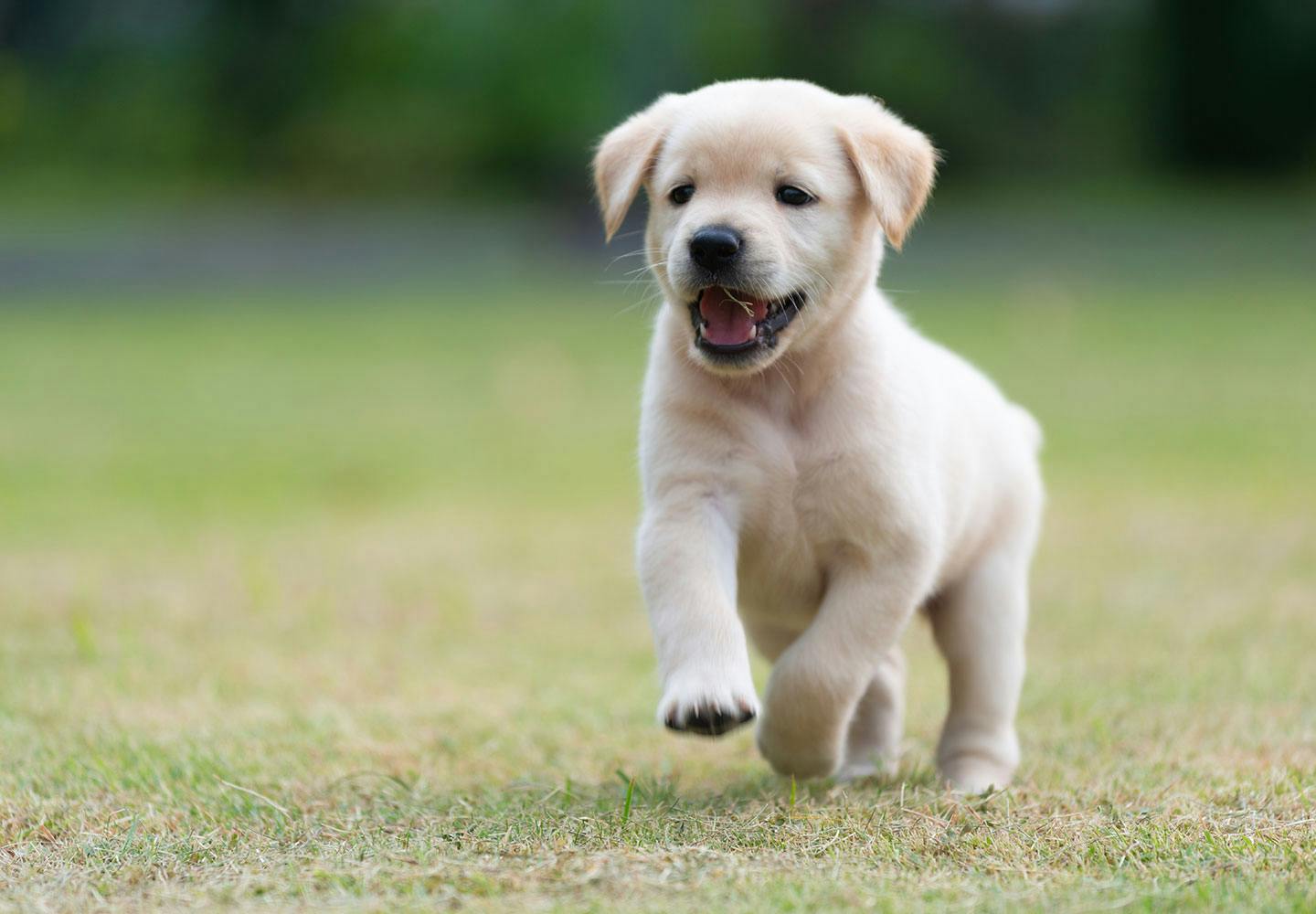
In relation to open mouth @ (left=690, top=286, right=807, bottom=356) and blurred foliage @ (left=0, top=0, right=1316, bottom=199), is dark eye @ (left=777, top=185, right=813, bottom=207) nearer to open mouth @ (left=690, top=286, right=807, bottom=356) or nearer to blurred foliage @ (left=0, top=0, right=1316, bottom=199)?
open mouth @ (left=690, top=286, right=807, bottom=356)

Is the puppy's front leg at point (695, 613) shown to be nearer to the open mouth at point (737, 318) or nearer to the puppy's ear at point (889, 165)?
the open mouth at point (737, 318)

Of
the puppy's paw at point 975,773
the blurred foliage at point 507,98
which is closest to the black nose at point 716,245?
the puppy's paw at point 975,773

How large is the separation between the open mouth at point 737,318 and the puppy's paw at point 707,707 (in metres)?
0.79

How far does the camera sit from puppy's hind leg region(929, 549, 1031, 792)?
411 centimetres

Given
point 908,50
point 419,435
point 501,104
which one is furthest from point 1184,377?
point 908,50

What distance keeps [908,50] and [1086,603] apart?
27242mm

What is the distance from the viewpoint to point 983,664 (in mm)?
4234

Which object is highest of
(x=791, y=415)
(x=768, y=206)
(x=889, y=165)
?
(x=889, y=165)

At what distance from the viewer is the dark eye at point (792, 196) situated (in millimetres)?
3838

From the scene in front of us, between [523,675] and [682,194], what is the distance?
202cm

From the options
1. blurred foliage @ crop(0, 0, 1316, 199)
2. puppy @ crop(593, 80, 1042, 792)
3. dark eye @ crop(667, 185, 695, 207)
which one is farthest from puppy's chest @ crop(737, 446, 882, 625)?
blurred foliage @ crop(0, 0, 1316, 199)

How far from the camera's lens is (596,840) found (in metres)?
3.31

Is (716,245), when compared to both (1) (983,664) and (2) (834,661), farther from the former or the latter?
(1) (983,664)

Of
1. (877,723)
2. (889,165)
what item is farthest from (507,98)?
(889,165)
